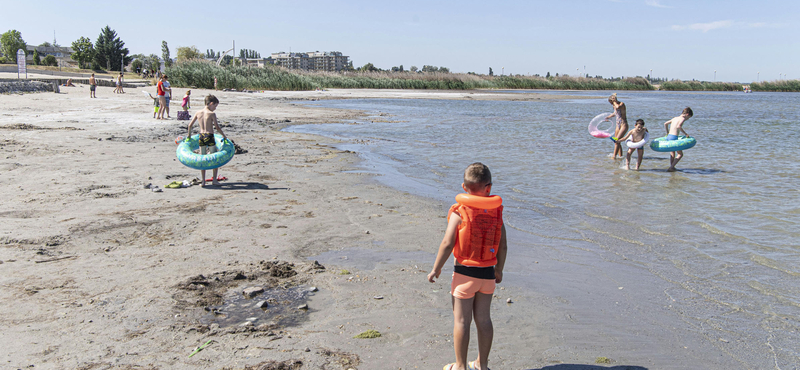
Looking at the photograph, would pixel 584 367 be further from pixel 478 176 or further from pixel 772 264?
pixel 772 264

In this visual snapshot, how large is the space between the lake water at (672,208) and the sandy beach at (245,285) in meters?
0.77

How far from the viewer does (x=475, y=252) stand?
3.22 meters

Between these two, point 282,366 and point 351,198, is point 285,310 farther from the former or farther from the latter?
point 351,198

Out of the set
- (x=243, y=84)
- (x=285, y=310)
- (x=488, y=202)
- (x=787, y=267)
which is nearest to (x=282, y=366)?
(x=285, y=310)

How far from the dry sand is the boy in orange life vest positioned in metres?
0.41

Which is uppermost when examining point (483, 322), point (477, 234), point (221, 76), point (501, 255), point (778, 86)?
point (778, 86)

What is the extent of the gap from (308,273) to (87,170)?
260 inches

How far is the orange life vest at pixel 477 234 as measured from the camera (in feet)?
10.4

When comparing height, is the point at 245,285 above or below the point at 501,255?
below

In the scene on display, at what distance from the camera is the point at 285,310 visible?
4.23m

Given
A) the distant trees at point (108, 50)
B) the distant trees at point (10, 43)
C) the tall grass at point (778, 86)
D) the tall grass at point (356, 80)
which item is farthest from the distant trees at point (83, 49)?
the tall grass at point (778, 86)

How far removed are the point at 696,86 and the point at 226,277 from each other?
118022 millimetres

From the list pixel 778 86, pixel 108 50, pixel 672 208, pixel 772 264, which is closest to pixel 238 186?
pixel 672 208

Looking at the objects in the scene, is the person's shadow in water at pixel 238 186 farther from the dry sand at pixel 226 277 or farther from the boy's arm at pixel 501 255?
the boy's arm at pixel 501 255
